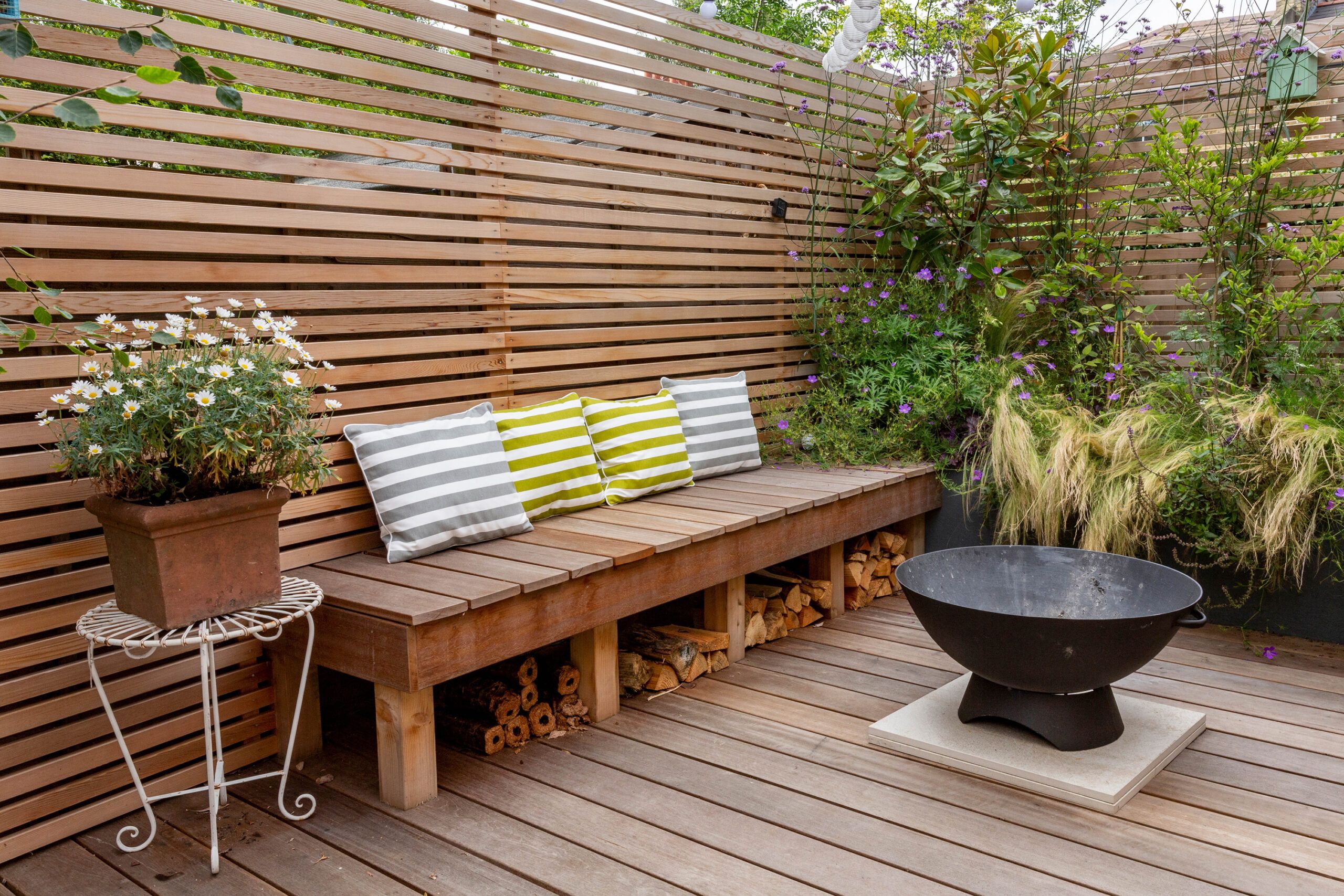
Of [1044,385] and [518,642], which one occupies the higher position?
[1044,385]

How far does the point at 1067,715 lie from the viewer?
2518 mm

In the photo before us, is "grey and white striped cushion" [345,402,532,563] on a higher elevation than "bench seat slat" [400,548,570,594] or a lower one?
higher

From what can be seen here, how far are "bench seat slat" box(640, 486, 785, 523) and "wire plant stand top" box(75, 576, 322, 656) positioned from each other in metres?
1.43

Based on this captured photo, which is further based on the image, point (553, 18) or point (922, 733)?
point (553, 18)

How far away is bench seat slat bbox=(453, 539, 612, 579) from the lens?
260cm

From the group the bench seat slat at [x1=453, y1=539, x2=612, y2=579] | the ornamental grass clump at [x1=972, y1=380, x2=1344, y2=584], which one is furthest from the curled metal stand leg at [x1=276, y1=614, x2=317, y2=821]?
the ornamental grass clump at [x1=972, y1=380, x2=1344, y2=584]

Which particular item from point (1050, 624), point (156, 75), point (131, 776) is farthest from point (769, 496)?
point (156, 75)

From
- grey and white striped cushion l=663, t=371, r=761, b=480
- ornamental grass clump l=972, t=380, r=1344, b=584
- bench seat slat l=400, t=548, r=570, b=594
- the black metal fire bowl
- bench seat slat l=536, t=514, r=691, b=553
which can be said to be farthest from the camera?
grey and white striped cushion l=663, t=371, r=761, b=480

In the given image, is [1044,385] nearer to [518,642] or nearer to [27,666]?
[518,642]

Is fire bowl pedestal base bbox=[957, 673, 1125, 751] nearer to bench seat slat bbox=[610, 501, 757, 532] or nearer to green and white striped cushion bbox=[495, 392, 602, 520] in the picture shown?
bench seat slat bbox=[610, 501, 757, 532]

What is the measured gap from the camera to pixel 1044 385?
4.32 metres

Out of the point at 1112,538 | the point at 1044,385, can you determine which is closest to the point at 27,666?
the point at 1112,538

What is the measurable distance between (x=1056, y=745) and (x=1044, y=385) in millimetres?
2178

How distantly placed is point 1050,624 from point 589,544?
1.25 m
